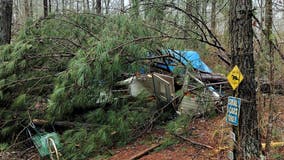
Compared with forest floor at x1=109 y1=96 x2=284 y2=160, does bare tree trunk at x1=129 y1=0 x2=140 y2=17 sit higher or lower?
higher

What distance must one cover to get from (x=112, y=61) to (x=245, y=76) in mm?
A: 1631

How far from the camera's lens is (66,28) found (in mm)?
5309

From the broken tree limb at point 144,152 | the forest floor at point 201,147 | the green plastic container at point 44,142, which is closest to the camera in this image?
the forest floor at point 201,147

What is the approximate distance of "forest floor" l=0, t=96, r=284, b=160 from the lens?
3.48 m

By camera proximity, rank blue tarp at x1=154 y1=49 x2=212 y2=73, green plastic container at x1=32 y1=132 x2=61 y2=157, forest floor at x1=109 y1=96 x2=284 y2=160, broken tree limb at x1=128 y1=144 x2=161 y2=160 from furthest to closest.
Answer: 1. blue tarp at x1=154 y1=49 x2=212 y2=73
2. green plastic container at x1=32 y1=132 x2=61 y2=157
3. broken tree limb at x1=128 y1=144 x2=161 y2=160
4. forest floor at x1=109 y1=96 x2=284 y2=160

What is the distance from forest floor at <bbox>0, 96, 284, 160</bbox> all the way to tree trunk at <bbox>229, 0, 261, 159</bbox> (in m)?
0.16

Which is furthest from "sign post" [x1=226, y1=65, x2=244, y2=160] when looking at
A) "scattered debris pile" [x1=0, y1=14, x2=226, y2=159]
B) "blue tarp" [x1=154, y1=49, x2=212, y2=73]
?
"blue tarp" [x1=154, y1=49, x2=212, y2=73]

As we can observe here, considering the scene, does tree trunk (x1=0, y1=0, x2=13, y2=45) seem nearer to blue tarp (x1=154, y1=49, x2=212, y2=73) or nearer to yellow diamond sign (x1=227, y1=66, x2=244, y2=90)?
blue tarp (x1=154, y1=49, x2=212, y2=73)

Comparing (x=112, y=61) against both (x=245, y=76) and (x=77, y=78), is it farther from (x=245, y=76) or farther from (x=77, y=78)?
(x=245, y=76)

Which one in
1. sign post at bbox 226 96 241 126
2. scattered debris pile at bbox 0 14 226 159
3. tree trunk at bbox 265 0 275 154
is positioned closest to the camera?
sign post at bbox 226 96 241 126

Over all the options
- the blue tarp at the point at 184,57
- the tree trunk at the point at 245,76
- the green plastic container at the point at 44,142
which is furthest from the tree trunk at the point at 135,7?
the green plastic container at the point at 44,142

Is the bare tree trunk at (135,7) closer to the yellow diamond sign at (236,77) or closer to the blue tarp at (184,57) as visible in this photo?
the blue tarp at (184,57)

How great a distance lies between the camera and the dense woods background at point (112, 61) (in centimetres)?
296

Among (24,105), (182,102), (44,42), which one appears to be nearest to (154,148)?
(182,102)
